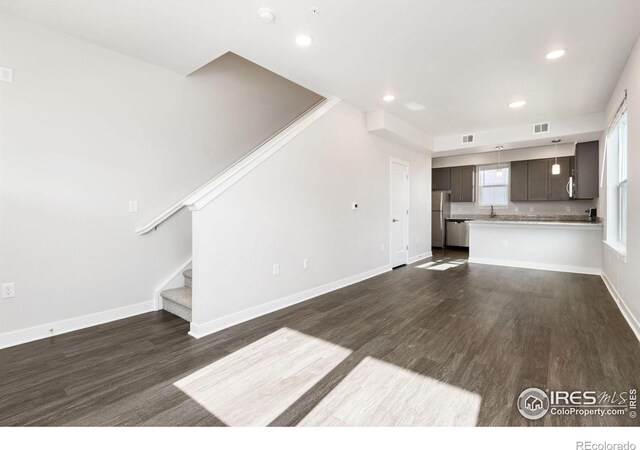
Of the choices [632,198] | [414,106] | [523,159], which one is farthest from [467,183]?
[632,198]

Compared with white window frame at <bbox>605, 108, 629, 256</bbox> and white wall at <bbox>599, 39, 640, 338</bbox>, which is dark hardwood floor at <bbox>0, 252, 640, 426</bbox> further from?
white window frame at <bbox>605, 108, 629, 256</bbox>

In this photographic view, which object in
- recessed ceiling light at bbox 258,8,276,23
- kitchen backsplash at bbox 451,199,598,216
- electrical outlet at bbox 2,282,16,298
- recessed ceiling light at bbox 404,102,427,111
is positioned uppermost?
recessed ceiling light at bbox 404,102,427,111

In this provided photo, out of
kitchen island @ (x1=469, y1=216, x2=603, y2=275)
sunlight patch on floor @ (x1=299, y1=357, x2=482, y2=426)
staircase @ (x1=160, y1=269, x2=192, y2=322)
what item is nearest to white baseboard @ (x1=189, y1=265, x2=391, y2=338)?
staircase @ (x1=160, y1=269, x2=192, y2=322)

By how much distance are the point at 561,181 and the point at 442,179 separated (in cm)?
282

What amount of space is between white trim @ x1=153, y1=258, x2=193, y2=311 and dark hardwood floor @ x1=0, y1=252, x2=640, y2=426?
0.21 m

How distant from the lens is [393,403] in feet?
5.92

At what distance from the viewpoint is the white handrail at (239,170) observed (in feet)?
9.22

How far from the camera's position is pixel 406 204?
639 centimetres

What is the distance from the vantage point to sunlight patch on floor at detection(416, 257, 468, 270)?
6.04 metres

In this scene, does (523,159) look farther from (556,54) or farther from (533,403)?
(533,403)

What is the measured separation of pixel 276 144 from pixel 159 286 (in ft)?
7.02

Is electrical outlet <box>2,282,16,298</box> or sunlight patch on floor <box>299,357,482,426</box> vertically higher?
electrical outlet <box>2,282,16,298</box>

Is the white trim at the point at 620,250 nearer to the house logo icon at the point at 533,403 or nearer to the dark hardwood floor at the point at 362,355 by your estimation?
the dark hardwood floor at the point at 362,355

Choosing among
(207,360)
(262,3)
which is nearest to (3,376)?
(207,360)
